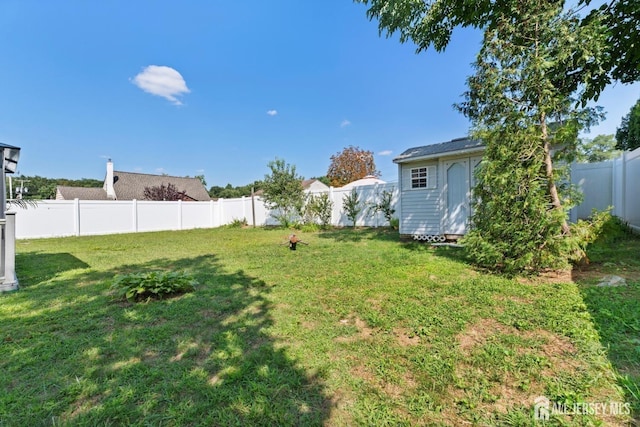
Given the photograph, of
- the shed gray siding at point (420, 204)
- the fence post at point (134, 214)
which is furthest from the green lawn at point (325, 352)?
the fence post at point (134, 214)

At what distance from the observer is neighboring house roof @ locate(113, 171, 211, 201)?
2263 cm

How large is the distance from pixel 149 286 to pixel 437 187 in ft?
24.2

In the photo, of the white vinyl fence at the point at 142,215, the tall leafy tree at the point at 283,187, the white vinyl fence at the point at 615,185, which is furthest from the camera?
the tall leafy tree at the point at 283,187

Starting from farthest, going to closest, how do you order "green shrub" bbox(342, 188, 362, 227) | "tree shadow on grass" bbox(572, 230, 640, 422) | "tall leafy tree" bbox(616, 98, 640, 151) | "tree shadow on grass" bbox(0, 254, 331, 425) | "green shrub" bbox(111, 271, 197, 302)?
"tall leafy tree" bbox(616, 98, 640, 151), "green shrub" bbox(342, 188, 362, 227), "green shrub" bbox(111, 271, 197, 302), "tree shadow on grass" bbox(572, 230, 640, 422), "tree shadow on grass" bbox(0, 254, 331, 425)

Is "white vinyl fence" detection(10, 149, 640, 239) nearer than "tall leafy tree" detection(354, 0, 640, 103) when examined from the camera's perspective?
No

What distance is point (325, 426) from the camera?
1.47 meters

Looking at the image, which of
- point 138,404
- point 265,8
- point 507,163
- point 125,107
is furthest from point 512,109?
point 125,107

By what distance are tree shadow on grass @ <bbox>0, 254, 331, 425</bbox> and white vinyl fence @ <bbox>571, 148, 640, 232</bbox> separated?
25.4 feet

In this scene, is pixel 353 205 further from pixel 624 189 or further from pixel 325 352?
pixel 325 352

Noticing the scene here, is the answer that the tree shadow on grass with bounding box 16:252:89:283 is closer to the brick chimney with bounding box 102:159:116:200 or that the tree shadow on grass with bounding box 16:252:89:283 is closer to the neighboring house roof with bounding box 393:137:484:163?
the neighboring house roof with bounding box 393:137:484:163

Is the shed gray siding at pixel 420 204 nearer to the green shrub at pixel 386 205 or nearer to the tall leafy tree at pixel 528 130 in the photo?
the green shrub at pixel 386 205

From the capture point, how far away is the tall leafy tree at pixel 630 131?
49.5 ft

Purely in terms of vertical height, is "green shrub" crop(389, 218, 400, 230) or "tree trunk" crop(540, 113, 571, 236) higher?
"tree trunk" crop(540, 113, 571, 236)

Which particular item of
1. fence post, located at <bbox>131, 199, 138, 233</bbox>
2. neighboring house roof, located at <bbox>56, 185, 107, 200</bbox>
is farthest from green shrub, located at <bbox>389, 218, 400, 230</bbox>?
neighboring house roof, located at <bbox>56, 185, 107, 200</bbox>
